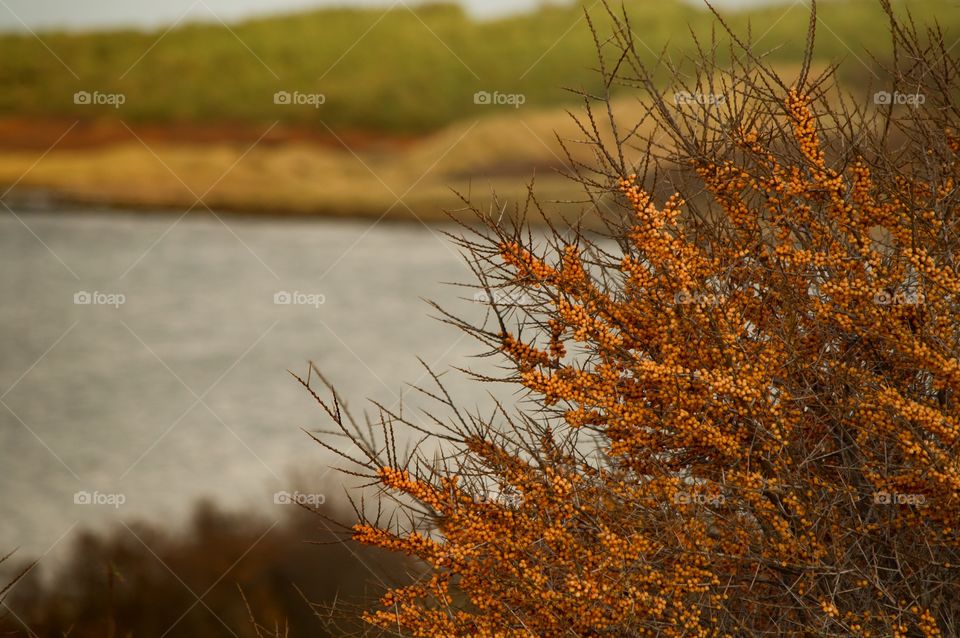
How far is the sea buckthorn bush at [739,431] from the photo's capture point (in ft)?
13.5

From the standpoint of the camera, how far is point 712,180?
16.2 feet

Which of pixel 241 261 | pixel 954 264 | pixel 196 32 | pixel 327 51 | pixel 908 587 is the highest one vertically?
pixel 196 32

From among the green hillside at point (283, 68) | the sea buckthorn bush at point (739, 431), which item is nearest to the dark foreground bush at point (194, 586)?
the sea buckthorn bush at point (739, 431)

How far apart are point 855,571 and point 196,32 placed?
1350 inches

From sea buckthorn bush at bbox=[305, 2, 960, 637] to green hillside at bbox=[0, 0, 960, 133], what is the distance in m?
25.2

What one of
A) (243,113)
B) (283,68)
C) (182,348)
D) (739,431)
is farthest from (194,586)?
(739,431)

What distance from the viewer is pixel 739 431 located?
4.28 m

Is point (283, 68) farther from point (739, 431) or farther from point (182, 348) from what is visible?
point (739, 431)

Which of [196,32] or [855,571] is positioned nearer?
[855,571]

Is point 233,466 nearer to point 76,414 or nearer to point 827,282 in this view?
point 76,414

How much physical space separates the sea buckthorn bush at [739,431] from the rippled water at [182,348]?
2725cm

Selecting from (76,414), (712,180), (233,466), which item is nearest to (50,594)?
(233,466)

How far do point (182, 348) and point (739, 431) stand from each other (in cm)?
3678

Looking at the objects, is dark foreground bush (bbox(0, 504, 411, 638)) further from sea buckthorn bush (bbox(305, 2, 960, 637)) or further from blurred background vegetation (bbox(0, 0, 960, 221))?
sea buckthorn bush (bbox(305, 2, 960, 637))
